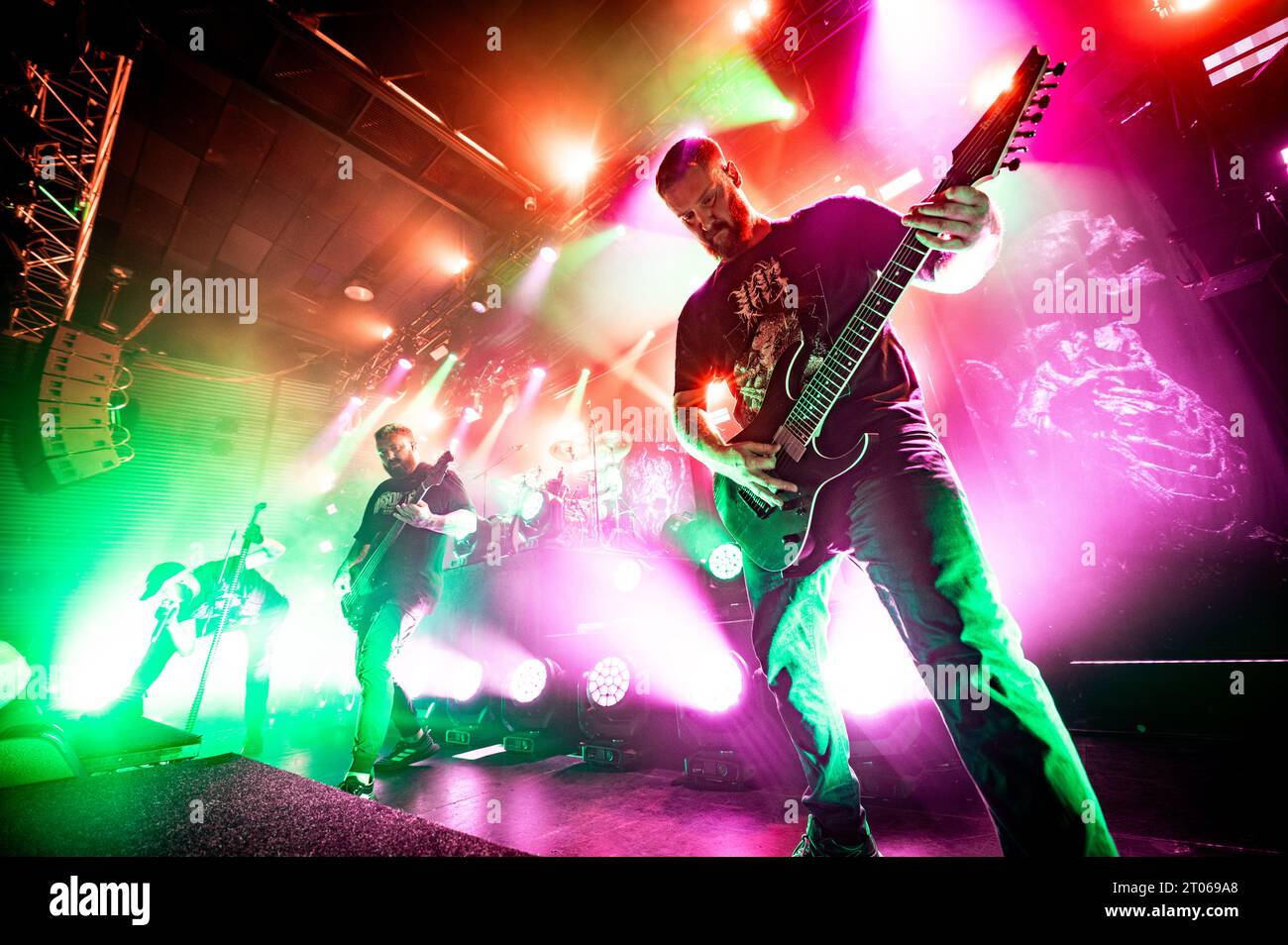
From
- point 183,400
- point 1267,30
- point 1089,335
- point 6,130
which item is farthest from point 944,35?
point 183,400

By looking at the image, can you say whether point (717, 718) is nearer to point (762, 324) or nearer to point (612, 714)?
point (612, 714)

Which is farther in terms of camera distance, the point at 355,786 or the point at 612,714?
the point at 612,714

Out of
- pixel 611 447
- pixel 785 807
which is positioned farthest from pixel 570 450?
pixel 785 807

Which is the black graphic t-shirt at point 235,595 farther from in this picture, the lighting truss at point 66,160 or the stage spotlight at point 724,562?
the stage spotlight at point 724,562

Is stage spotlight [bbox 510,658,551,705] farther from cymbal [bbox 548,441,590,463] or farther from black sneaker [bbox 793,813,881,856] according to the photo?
cymbal [bbox 548,441,590,463]

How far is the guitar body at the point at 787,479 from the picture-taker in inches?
61.0

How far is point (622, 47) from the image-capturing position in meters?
5.77

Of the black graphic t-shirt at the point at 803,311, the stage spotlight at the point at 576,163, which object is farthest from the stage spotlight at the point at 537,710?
the stage spotlight at the point at 576,163

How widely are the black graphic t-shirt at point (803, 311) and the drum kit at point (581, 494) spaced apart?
496cm

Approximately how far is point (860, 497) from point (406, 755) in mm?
5058

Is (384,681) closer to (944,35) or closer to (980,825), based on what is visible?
(980,825)

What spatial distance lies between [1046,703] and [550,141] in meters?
8.34

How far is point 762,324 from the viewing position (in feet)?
6.46

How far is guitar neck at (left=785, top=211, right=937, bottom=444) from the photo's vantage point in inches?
62.2
